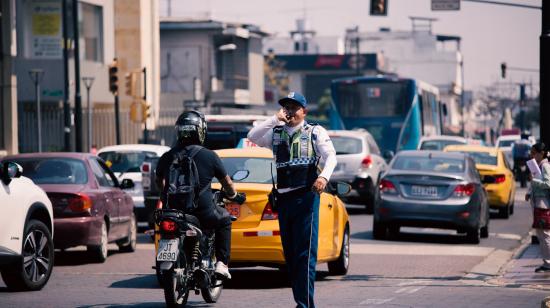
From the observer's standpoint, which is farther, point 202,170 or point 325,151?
point 202,170

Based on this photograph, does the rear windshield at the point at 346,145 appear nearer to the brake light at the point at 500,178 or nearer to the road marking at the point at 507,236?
the brake light at the point at 500,178

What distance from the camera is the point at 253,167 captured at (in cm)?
1498

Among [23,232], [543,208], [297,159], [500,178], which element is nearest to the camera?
[297,159]

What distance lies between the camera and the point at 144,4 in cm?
6312

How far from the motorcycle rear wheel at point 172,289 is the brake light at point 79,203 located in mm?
5965

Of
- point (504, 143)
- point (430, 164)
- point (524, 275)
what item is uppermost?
point (430, 164)

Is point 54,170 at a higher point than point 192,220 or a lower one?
lower

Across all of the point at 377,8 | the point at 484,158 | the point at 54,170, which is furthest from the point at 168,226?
the point at 377,8

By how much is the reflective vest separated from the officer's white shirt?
36 mm

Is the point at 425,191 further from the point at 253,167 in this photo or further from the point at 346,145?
the point at 346,145

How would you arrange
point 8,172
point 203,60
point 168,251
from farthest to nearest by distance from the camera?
point 203,60
point 8,172
point 168,251

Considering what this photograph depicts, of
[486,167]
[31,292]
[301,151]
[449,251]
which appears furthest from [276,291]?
[486,167]

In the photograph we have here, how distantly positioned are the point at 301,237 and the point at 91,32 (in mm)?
42107

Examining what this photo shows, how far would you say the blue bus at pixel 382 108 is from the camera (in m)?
41.2
